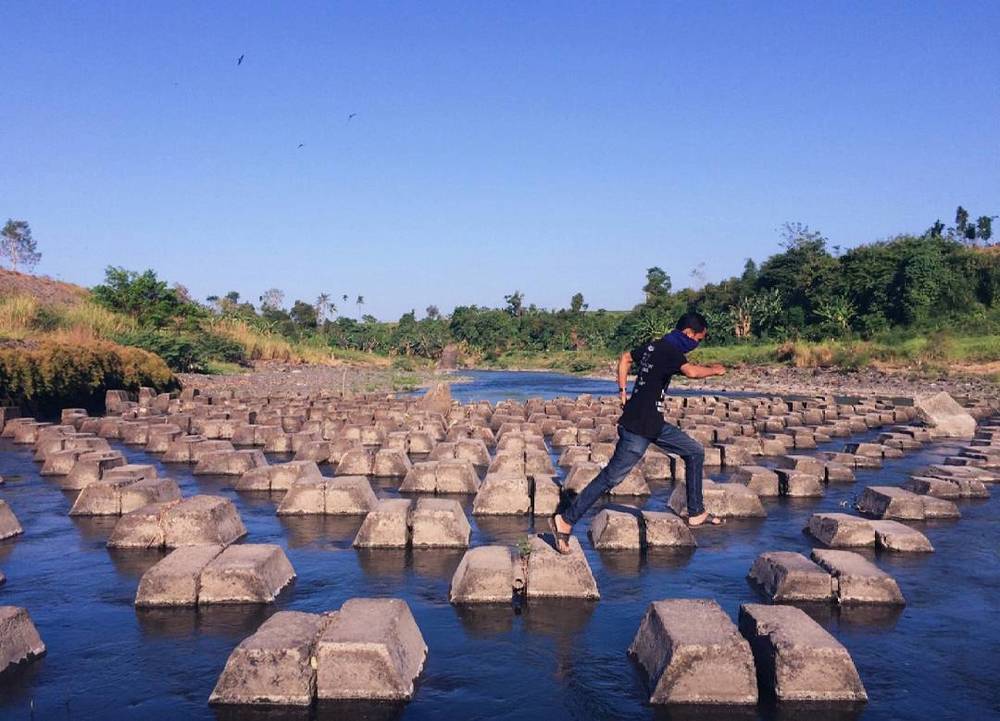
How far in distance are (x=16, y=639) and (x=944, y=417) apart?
750 inches

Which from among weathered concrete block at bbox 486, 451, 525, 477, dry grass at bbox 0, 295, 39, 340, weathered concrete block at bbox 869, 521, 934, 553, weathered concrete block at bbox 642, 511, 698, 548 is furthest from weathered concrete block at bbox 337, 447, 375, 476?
dry grass at bbox 0, 295, 39, 340

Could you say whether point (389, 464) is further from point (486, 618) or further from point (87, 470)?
point (486, 618)

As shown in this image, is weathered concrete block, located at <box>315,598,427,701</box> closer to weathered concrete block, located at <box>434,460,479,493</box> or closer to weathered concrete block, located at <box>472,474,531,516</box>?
weathered concrete block, located at <box>472,474,531,516</box>

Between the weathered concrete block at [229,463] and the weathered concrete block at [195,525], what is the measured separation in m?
4.28

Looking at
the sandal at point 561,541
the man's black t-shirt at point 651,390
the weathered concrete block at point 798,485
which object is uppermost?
the man's black t-shirt at point 651,390

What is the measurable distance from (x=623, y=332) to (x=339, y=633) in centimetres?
6751

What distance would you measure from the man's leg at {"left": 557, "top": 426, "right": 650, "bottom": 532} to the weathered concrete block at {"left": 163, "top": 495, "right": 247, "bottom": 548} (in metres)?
3.64

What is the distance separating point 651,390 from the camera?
637 cm

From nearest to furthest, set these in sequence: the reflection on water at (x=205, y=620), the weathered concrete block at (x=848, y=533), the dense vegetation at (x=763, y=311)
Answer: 1. the reflection on water at (x=205, y=620)
2. the weathered concrete block at (x=848, y=533)
3. the dense vegetation at (x=763, y=311)

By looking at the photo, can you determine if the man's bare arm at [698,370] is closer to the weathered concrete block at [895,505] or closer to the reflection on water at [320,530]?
the reflection on water at [320,530]

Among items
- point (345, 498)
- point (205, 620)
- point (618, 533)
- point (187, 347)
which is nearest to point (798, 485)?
point (618, 533)

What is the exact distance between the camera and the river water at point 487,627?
4629 millimetres

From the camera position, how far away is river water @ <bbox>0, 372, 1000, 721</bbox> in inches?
182

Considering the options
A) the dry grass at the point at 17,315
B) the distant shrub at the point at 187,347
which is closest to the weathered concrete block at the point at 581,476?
the dry grass at the point at 17,315
